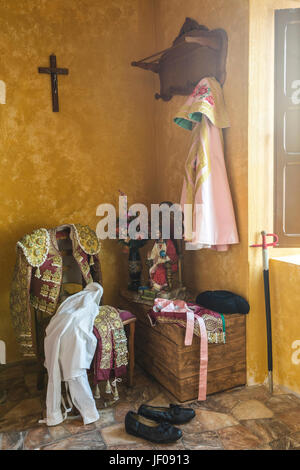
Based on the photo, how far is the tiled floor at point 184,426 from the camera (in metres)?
2.07

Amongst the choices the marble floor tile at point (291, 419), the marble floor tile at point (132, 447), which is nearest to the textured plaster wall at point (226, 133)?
the marble floor tile at point (291, 419)

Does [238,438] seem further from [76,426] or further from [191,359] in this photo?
[76,426]

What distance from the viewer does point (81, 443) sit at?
211cm

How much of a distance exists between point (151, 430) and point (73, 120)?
2.36 metres

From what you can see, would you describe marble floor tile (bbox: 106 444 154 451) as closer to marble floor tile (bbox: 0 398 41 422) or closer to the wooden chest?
the wooden chest

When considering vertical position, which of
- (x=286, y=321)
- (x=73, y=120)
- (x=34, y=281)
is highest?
(x=73, y=120)

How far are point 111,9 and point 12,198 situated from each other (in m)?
1.78

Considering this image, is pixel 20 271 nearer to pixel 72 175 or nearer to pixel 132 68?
pixel 72 175

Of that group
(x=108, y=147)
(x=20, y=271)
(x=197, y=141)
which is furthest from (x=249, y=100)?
(x=20, y=271)

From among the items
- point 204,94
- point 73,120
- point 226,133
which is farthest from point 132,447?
point 73,120

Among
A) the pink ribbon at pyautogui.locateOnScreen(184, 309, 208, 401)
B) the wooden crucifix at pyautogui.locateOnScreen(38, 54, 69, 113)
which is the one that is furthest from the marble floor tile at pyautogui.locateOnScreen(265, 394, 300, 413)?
the wooden crucifix at pyautogui.locateOnScreen(38, 54, 69, 113)

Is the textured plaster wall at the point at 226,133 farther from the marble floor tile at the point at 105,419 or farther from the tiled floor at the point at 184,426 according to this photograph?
the marble floor tile at the point at 105,419

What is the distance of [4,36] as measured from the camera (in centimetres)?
286

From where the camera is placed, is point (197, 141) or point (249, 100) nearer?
point (249, 100)
